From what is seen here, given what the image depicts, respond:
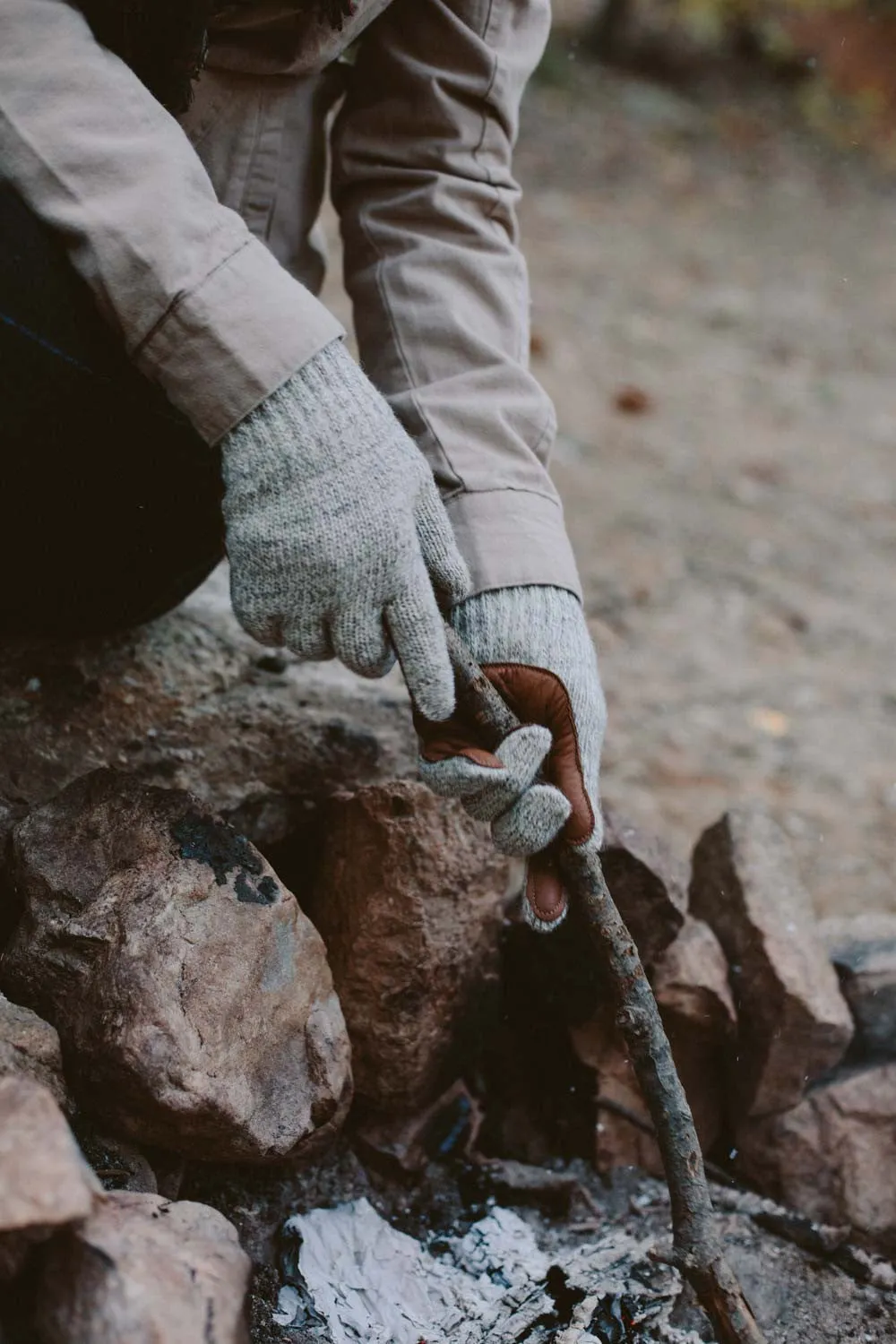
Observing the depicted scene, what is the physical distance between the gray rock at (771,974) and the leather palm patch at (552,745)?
17.8 inches

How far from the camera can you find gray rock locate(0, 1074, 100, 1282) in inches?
38.0

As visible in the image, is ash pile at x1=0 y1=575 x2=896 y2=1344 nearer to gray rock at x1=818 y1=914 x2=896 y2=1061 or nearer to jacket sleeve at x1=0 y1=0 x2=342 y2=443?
gray rock at x1=818 y1=914 x2=896 y2=1061

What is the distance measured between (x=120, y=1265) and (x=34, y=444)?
802 millimetres

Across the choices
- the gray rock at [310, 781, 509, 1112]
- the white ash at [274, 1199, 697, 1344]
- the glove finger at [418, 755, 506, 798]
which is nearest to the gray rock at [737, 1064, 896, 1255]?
the white ash at [274, 1199, 697, 1344]

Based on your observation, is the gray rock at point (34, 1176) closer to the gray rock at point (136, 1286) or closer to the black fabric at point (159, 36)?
the gray rock at point (136, 1286)

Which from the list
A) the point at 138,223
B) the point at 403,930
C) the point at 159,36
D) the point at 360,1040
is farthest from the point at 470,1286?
the point at 159,36

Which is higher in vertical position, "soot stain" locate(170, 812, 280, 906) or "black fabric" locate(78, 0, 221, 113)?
"black fabric" locate(78, 0, 221, 113)

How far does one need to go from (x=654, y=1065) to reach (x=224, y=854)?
1.79 ft

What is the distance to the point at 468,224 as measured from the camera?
1554 millimetres

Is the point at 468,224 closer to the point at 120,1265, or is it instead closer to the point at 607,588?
the point at 120,1265

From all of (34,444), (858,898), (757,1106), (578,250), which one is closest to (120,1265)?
(34,444)

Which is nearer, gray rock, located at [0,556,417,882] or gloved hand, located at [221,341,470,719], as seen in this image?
gloved hand, located at [221,341,470,719]

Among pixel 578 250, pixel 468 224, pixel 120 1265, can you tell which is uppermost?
pixel 468 224

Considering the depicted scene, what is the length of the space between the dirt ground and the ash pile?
0.85 metres
